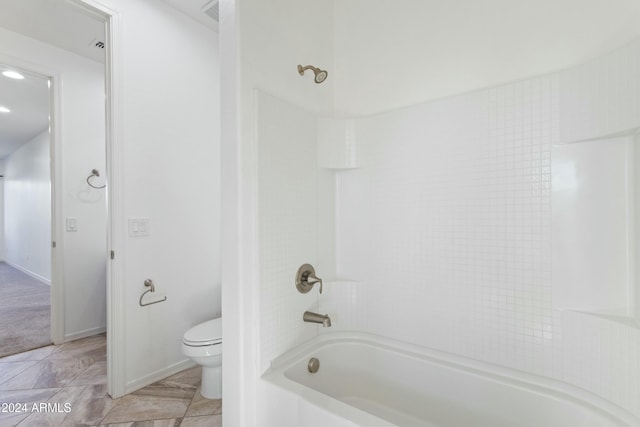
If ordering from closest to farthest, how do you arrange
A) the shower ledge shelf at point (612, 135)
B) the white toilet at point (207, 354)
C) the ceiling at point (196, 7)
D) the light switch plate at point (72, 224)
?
the shower ledge shelf at point (612, 135), the white toilet at point (207, 354), the ceiling at point (196, 7), the light switch plate at point (72, 224)

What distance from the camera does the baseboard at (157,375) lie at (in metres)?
1.97

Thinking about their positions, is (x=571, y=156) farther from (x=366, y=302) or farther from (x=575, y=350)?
(x=366, y=302)

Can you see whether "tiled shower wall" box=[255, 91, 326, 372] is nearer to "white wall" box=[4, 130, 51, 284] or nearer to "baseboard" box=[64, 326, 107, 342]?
"baseboard" box=[64, 326, 107, 342]

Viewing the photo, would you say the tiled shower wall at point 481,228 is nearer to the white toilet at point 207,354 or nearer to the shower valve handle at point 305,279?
the shower valve handle at point 305,279

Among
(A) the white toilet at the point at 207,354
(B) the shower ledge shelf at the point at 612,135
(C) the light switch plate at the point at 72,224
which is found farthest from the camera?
(C) the light switch plate at the point at 72,224

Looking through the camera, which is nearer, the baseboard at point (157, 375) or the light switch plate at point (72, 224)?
the baseboard at point (157, 375)

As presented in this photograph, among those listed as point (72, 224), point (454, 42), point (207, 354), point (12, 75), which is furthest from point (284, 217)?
point (12, 75)

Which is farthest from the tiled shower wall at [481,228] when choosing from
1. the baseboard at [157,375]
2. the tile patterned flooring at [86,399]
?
the baseboard at [157,375]

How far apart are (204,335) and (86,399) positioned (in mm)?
832

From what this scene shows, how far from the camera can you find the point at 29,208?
228 inches

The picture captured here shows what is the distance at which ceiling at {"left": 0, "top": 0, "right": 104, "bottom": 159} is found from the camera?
2.21 metres

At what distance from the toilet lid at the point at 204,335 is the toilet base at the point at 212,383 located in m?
0.20

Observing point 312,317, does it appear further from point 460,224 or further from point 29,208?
point 29,208

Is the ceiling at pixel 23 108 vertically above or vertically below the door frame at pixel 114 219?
above
